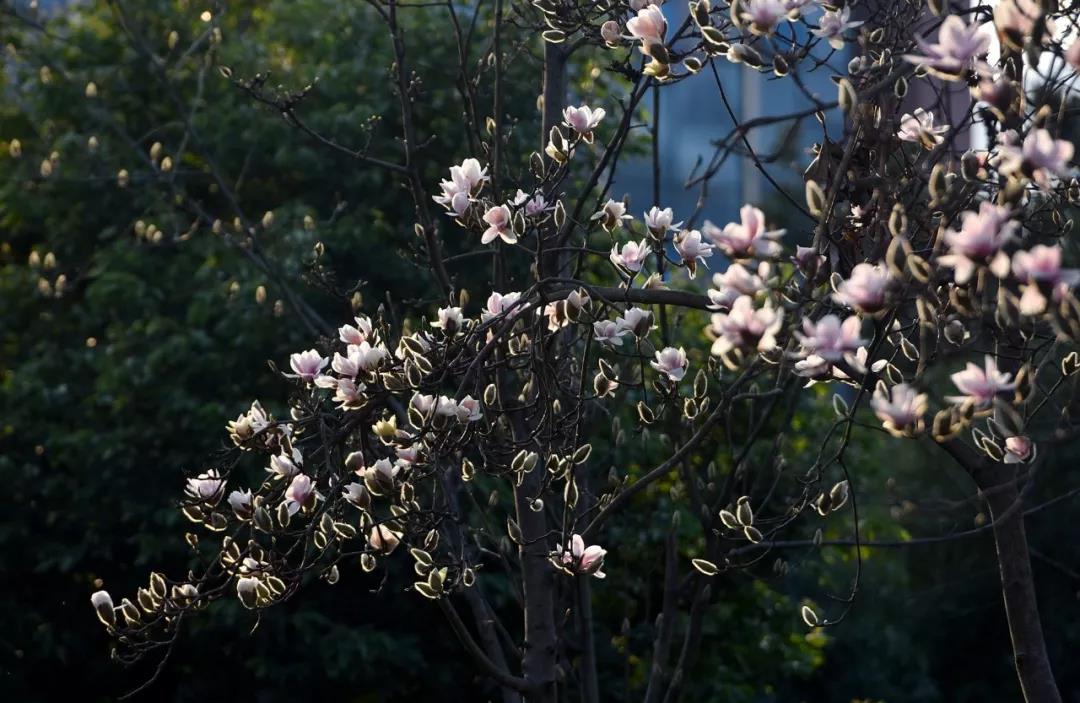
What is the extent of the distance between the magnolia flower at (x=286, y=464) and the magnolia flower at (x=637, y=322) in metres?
0.82

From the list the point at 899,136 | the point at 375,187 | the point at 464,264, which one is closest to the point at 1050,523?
the point at 464,264

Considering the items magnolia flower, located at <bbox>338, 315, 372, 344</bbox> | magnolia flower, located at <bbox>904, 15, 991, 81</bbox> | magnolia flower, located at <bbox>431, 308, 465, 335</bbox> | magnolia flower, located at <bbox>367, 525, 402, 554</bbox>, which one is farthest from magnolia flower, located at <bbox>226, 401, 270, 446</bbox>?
magnolia flower, located at <bbox>904, 15, 991, 81</bbox>

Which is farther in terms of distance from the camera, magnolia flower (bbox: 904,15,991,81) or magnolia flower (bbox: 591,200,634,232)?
magnolia flower (bbox: 591,200,634,232)

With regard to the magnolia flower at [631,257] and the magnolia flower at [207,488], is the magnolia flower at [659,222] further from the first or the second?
the magnolia flower at [207,488]

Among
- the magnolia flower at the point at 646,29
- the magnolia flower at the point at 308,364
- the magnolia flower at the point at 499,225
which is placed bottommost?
the magnolia flower at the point at 308,364

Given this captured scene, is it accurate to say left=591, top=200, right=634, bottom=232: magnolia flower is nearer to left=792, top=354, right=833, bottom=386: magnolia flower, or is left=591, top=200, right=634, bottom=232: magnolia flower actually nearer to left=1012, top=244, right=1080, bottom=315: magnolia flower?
left=792, top=354, right=833, bottom=386: magnolia flower

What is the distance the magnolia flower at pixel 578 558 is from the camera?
3.12 metres

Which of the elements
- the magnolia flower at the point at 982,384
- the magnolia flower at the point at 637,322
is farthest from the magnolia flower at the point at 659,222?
the magnolia flower at the point at 982,384

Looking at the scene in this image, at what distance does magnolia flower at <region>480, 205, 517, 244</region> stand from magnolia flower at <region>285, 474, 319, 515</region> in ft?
2.20

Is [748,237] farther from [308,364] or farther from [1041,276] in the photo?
[308,364]

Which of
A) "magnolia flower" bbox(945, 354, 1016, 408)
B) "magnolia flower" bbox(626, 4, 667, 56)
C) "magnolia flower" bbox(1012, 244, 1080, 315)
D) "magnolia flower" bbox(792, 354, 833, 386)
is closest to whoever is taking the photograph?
"magnolia flower" bbox(1012, 244, 1080, 315)

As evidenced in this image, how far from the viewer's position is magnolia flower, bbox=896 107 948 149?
2.74 meters

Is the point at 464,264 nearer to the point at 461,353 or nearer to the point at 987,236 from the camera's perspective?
the point at 461,353

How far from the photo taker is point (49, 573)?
29.9 feet
